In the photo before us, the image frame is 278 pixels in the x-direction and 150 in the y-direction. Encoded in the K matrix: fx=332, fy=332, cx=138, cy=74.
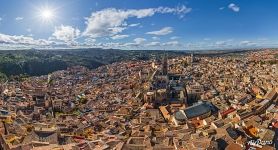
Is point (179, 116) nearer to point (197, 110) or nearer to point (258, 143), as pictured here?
point (197, 110)

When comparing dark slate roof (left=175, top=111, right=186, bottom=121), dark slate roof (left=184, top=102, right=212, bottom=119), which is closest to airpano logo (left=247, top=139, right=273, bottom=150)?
dark slate roof (left=175, top=111, right=186, bottom=121)

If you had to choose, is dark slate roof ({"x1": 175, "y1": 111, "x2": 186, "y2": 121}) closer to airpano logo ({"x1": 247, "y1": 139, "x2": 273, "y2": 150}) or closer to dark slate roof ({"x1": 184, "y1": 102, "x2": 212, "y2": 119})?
dark slate roof ({"x1": 184, "y1": 102, "x2": 212, "y2": 119})

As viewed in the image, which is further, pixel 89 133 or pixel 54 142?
pixel 89 133

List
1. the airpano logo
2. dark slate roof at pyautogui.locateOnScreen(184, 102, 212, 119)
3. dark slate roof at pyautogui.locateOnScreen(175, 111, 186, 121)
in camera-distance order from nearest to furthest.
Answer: the airpano logo, dark slate roof at pyautogui.locateOnScreen(175, 111, 186, 121), dark slate roof at pyautogui.locateOnScreen(184, 102, 212, 119)

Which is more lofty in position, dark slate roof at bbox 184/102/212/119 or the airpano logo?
the airpano logo

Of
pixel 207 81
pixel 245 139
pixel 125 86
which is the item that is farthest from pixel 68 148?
pixel 207 81

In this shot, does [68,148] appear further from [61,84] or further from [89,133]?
[61,84]

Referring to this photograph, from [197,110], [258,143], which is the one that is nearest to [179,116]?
[197,110]

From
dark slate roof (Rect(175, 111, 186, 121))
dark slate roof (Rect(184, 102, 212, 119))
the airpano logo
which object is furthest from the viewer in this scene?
dark slate roof (Rect(184, 102, 212, 119))

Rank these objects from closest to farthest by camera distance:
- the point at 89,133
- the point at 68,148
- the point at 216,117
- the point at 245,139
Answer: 1. the point at 68,148
2. the point at 245,139
3. the point at 89,133
4. the point at 216,117

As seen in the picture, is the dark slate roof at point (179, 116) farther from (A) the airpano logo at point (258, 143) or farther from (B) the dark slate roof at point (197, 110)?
(A) the airpano logo at point (258, 143)
